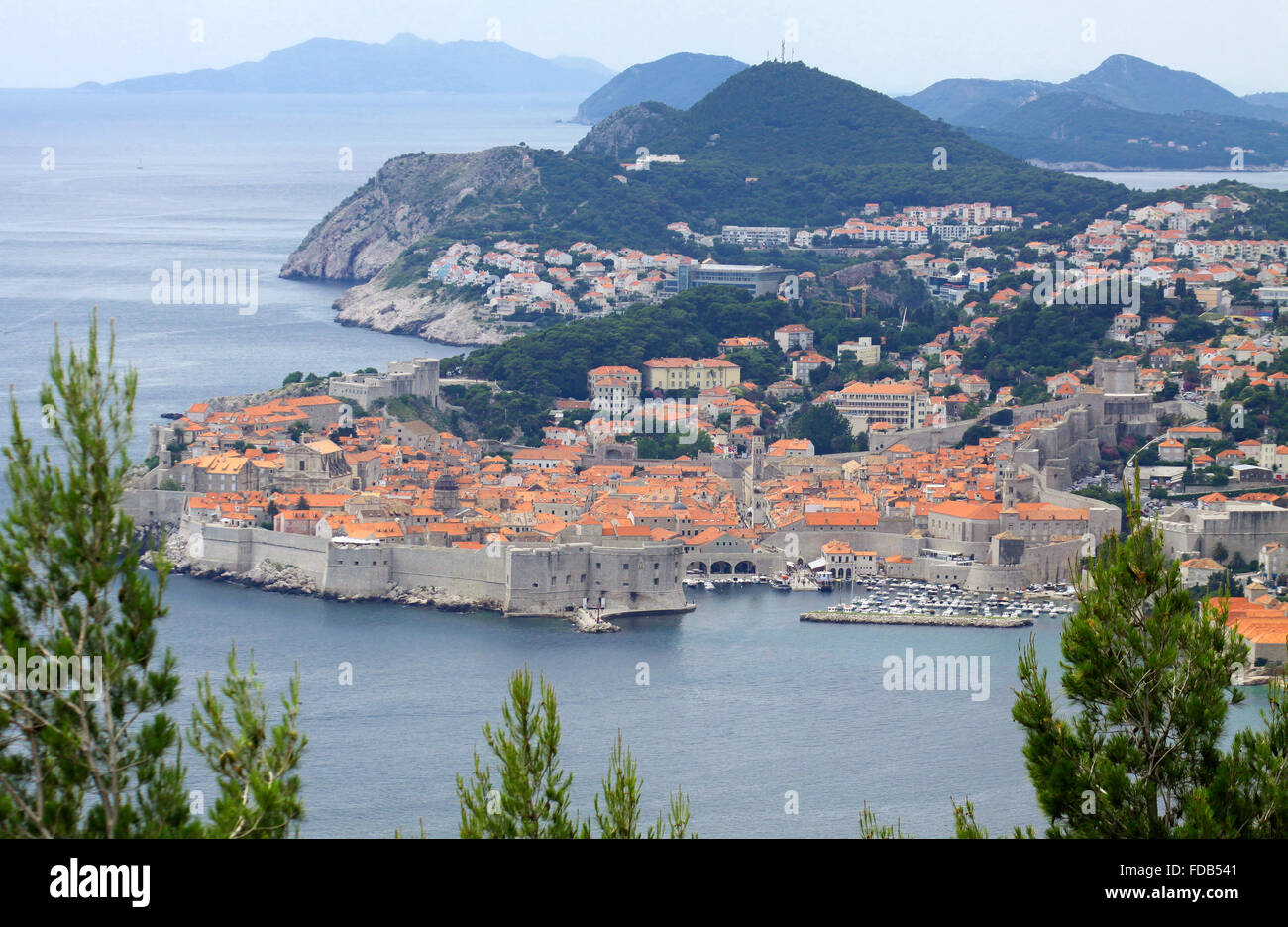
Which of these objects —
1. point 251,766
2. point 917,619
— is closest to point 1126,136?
point 917,619

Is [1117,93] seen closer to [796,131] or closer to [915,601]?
[796,131]

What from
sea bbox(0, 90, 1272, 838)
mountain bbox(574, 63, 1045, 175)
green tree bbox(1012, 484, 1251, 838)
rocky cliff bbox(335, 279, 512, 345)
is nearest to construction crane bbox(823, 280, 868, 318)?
rocky cliff bbox(335, 279, 512, 345)

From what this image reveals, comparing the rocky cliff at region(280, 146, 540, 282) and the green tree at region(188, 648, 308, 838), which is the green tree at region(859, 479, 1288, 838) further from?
the rocky cliff at region(280, 146, 540, 282)

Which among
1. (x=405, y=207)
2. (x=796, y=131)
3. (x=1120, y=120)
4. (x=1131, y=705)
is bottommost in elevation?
(x=1131, y=705)

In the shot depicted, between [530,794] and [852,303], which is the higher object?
[852,303]

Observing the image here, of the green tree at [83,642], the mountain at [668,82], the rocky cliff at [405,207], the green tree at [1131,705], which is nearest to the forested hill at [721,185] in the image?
the rocky cliff at [405,207]

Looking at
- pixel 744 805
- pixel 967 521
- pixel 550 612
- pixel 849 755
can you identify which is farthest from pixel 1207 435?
pixel 744 805
